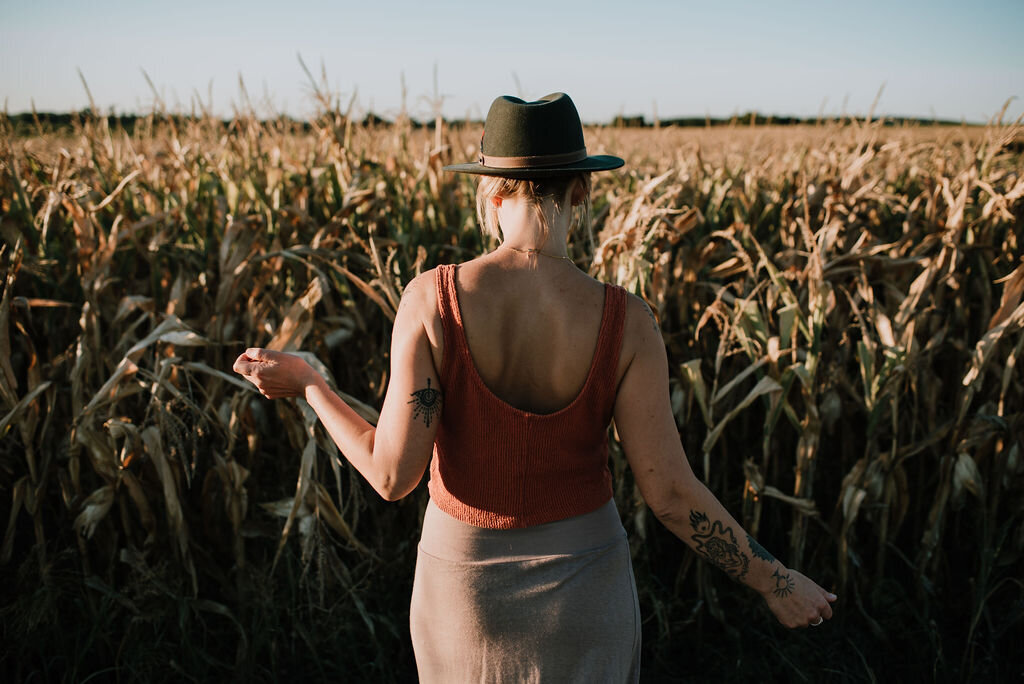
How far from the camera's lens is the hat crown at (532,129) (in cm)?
140

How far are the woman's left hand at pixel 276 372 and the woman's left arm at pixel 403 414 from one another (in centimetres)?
1

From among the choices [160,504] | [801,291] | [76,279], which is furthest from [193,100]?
[801,291]

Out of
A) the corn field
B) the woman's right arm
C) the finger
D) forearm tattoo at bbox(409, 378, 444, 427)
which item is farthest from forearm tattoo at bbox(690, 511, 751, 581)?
the corn field

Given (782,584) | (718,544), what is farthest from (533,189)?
(782,584)

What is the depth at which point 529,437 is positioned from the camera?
4.96ft

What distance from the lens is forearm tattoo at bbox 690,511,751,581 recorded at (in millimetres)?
1582

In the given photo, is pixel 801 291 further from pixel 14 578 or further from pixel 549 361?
pixel 14 578

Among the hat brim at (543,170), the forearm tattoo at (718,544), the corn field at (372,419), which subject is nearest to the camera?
the hat brim at (543,170)

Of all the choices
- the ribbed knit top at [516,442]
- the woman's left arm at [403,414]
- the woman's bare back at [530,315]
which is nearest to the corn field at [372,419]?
the woman's left arm at [403,414]

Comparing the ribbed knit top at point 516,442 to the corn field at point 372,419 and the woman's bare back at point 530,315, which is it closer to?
the woman's bare back at point 530,315

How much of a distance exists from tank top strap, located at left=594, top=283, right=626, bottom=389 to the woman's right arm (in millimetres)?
22

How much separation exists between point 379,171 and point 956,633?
3.52 m

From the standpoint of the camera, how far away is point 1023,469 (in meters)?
3.01

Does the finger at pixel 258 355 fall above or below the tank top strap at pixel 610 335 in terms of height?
below
